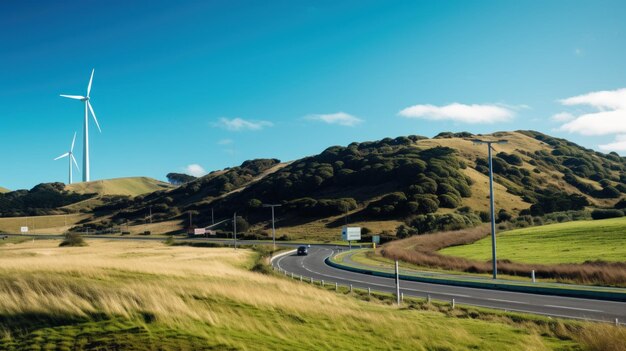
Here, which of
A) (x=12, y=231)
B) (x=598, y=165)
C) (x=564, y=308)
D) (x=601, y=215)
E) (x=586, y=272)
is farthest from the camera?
(x=598, y=165)

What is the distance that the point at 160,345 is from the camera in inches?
332

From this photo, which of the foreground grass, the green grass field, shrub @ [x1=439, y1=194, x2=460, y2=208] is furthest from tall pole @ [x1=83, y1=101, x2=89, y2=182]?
the foreground grass

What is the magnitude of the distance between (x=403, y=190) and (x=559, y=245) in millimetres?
69551

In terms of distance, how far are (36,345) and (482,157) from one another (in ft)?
506

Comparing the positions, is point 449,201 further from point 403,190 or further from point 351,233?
point 351,233

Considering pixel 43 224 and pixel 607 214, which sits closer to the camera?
pixel 607 214

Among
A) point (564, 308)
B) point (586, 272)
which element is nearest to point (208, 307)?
point (564, 308)

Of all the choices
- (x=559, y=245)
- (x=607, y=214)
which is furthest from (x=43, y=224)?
(x=607, y=214)

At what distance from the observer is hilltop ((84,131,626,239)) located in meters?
106

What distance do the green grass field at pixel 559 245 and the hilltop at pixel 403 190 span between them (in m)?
23.8

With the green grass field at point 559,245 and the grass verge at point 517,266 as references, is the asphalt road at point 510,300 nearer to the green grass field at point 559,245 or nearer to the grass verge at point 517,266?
the grass verge at point 517,266

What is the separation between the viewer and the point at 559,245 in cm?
4750

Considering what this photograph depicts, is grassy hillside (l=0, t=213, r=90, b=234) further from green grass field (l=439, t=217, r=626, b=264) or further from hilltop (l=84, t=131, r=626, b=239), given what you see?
green grass field (l=439, t=217, r=626, b=264)

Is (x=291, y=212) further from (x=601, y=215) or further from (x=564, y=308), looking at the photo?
(x=564, y=308)
